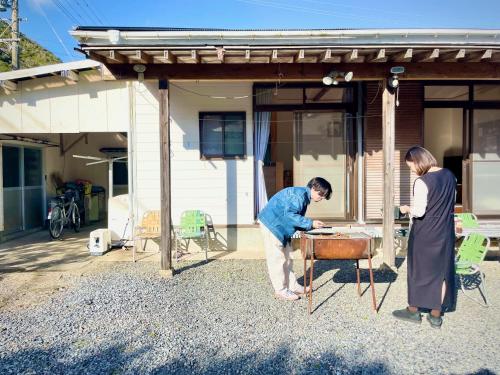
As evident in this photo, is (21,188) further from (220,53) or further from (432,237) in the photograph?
(432,237)

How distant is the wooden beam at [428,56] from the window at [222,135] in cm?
296

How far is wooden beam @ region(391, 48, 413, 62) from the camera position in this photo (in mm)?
4684

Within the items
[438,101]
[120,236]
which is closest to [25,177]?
[120,236]

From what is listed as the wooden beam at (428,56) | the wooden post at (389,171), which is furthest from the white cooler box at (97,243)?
the wooden beam at (428,56)

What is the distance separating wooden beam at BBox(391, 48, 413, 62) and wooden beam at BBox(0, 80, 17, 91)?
637 centimetres

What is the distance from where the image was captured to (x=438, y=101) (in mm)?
6504

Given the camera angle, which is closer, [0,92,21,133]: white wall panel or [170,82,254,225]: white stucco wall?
[170,82,254,225]: white stucco wall

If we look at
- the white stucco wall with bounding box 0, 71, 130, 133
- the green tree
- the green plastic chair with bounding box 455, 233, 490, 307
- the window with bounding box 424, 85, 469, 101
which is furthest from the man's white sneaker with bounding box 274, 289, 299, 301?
the green tree

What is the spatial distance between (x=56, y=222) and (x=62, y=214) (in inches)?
11.5

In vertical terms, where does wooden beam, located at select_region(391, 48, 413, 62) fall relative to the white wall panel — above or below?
above

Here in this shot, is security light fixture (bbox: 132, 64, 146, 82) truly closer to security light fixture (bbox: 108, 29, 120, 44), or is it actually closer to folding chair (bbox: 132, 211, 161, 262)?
security light fixture (bbox: 108, 29, 120, 44)

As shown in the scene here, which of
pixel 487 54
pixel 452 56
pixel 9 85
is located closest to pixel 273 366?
pixel 452 56

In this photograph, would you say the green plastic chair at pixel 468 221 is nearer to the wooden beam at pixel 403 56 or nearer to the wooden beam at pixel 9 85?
the wooden beam at pixel 403 56

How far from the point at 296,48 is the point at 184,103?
2.55m
